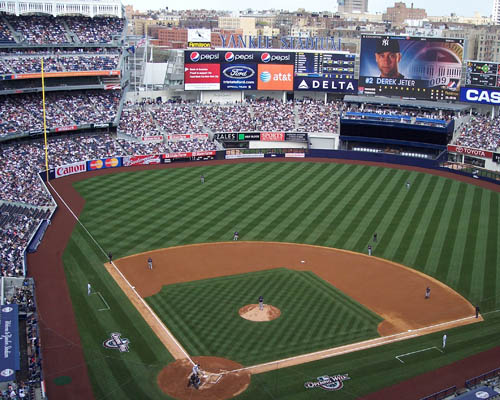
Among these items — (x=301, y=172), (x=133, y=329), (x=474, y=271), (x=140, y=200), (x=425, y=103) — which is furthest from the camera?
(x=425, y=103)

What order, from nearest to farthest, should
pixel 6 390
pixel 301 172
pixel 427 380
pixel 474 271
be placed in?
1. pixel 6 390
2. pixel 427 380
3. pixel 474 271
4. pixel 301 172

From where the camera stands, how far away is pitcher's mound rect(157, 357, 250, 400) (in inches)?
953

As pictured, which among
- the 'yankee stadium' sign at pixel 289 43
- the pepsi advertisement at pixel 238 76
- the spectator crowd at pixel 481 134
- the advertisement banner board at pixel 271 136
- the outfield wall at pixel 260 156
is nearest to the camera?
the outfield wall at pixel 260 156

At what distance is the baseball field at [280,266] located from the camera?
26328 mm

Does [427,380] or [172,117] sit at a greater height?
[172,117]

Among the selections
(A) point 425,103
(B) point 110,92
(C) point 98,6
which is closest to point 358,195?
(A) point 425,103

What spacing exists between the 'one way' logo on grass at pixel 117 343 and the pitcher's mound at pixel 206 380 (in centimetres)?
264

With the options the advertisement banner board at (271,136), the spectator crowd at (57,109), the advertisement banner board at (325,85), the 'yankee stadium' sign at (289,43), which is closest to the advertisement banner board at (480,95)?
the advertisement banner board at (325,85)

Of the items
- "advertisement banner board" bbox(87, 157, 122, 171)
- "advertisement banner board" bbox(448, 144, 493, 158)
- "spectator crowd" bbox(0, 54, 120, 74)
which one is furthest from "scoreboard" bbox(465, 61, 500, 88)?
"spectator crowd" bbox(0, 54, 120, 74)

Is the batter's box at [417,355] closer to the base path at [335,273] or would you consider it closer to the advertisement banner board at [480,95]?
the base path at [335,273]

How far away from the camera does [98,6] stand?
70062 mm

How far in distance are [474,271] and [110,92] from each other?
158ft

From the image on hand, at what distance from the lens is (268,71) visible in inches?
2896

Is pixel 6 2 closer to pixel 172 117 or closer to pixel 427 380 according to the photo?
pixel 172 117
